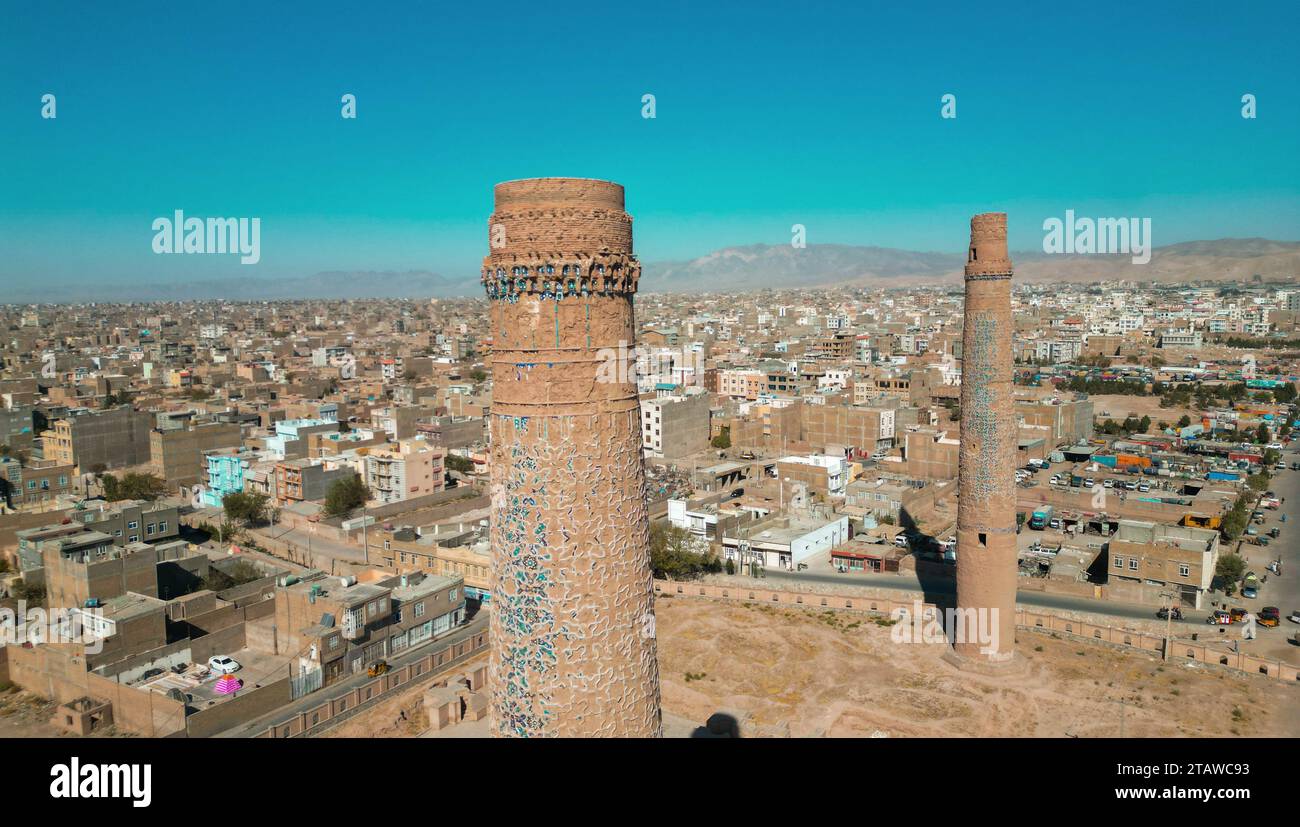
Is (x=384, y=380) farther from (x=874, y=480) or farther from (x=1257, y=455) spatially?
(x=1257, y=455)

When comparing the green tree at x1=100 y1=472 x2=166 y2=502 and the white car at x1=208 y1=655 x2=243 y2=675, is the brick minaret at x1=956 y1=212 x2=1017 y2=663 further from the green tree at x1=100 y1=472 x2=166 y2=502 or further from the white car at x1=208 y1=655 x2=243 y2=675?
the green tree at x1=100 y1=472 x2=166 y2=502

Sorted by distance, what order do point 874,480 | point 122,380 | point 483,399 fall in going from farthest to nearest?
point 122,380
point 483,399
point 874,480

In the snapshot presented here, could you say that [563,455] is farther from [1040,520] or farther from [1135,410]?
[1135,410]

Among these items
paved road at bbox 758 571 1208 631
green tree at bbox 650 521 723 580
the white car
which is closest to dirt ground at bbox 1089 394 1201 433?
paved road at bbox 758 571 1208 631

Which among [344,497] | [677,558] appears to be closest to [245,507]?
[344,497]

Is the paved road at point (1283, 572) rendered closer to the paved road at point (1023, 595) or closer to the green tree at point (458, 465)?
the paved road at point (1023, 595)

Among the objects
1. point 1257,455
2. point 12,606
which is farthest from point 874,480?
point 12,606
